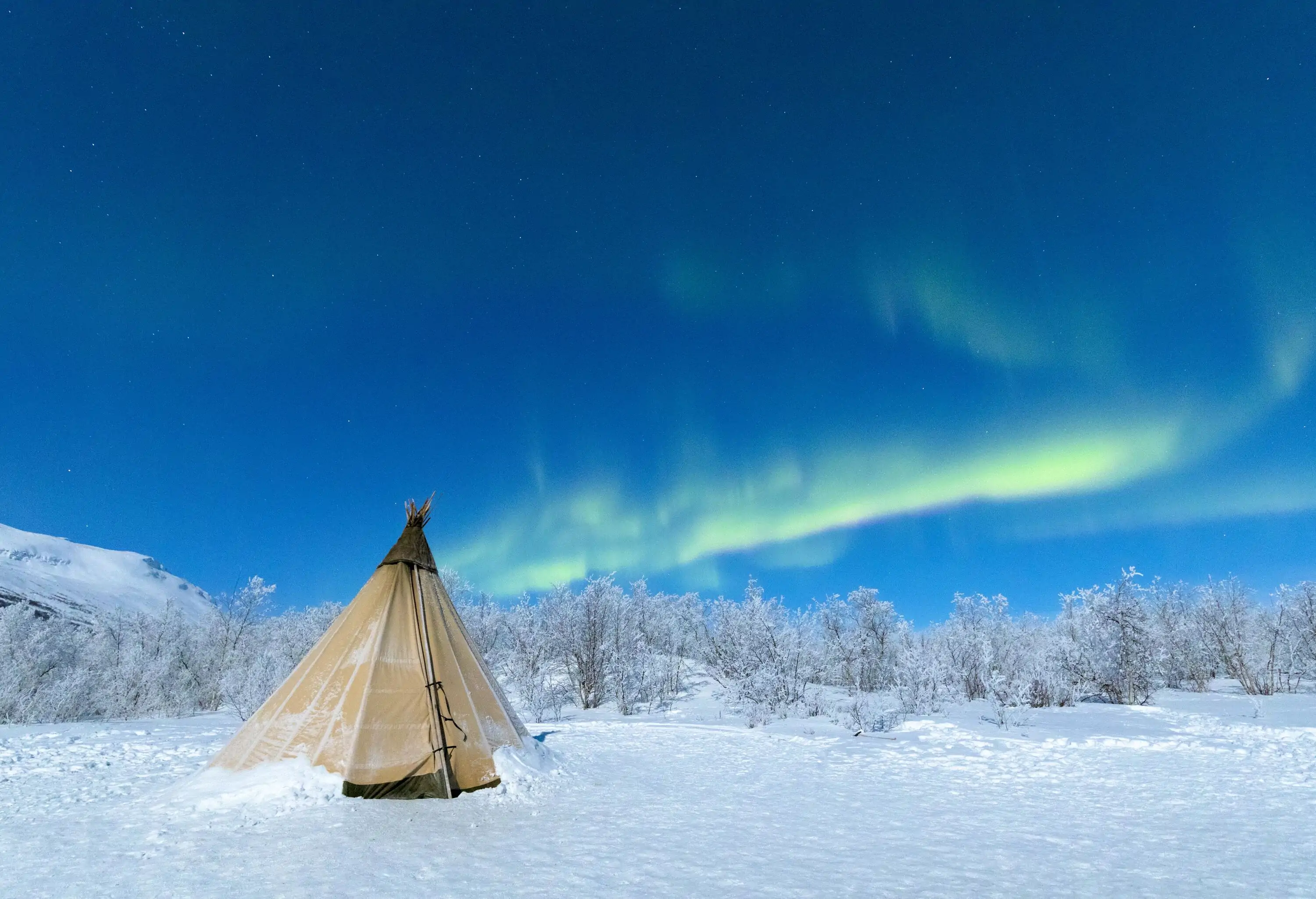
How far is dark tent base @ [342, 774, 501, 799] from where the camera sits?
7797 millimetres

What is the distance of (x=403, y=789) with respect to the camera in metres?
8.09

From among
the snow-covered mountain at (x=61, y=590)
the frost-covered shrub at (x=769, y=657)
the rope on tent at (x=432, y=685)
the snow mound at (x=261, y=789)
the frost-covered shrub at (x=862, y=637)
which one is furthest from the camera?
the snow-covered mountain at (x=61, y=590)

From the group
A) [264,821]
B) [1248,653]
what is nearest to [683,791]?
[264,821]

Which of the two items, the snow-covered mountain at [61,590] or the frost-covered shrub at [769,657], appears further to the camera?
the snow-covered mountain at [61,590]

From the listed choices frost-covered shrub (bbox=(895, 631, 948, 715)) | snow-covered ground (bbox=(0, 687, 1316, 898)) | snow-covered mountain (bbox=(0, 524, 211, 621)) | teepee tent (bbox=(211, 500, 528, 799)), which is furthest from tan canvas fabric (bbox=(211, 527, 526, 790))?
snow-covered mountain (bbox=(0, 524, 211, 621))

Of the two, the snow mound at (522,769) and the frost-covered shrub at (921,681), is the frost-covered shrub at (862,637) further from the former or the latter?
the snow mound at (522,769)

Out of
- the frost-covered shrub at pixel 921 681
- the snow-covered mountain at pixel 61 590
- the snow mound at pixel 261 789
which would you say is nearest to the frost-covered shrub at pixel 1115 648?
the frost-covered shrub at pixel 921 681

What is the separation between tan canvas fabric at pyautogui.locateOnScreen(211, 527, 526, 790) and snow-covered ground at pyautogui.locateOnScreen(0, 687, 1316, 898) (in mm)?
430

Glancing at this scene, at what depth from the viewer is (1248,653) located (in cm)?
2945

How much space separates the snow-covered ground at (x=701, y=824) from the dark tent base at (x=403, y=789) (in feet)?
0.70

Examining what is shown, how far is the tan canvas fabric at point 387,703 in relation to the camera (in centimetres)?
805

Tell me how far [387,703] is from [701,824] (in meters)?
4.77

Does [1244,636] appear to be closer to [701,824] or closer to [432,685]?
[701,824]

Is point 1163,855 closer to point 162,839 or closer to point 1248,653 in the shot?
point 162,839
